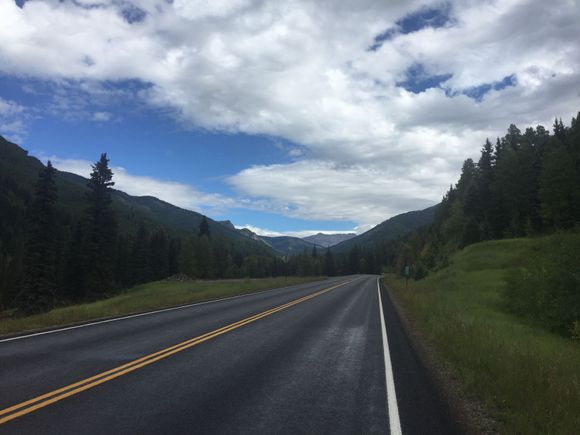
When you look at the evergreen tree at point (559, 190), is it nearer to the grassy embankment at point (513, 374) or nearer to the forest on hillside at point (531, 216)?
the forest on hillside at point (531, 216)

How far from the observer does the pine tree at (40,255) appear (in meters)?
41.8

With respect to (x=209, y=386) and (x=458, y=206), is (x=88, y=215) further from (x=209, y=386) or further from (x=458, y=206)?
(x=458, y=206)

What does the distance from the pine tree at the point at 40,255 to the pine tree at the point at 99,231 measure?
30.5ft

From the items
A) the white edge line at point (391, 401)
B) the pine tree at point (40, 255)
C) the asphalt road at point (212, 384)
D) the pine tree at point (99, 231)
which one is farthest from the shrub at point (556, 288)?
the pine tree at point (99, 231)

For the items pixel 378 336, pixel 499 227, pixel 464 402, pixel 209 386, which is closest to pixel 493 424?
pixel 464 402

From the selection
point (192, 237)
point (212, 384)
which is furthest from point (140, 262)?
point (212, 384)

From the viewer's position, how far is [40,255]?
1695 inches

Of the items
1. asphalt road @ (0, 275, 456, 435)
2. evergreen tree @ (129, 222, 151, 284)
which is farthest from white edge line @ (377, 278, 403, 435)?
evergreen tree @ (129, 222, 151, 284)

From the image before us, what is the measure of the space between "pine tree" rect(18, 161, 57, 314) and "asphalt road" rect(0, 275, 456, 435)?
113 feet

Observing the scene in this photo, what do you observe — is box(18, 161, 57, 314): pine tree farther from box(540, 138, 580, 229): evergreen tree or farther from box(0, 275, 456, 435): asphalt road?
box(540, 138, 580, 229): evergreen tree

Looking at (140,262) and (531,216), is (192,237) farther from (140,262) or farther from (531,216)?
(531,216)

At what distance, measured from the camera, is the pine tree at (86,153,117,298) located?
178 feet

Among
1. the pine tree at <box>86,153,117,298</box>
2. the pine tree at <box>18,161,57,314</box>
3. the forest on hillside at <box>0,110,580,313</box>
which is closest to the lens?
the pine tree at <box>18,161,57,314</box>

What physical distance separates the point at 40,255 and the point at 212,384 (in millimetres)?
42458
